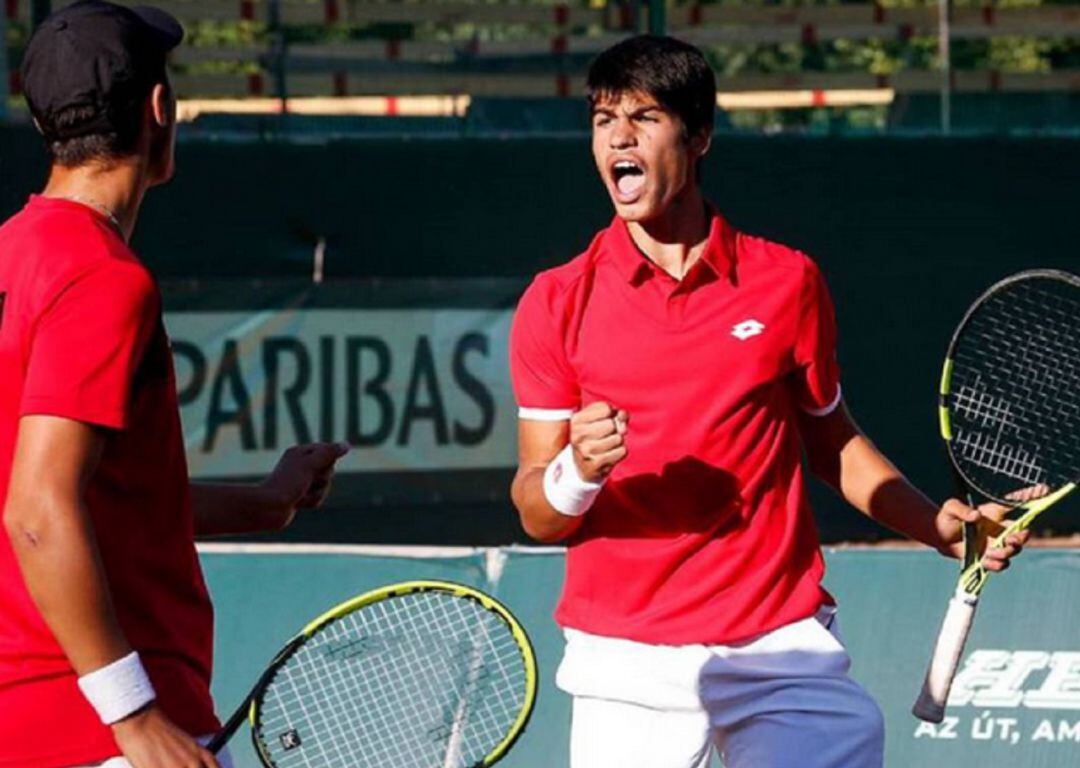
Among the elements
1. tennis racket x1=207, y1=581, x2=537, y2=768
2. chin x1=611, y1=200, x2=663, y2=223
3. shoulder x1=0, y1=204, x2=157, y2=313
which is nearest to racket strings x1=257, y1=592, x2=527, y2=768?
tennis racket x1=207, y1=581, x2=537, y2=768

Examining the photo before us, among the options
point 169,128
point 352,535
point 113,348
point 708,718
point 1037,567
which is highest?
point 169,128

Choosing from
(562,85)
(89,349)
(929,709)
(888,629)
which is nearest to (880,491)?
(929,709)

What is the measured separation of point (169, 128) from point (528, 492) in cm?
119

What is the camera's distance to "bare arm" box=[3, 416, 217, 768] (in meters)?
3.13

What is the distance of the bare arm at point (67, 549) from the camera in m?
3.13

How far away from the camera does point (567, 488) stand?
4.20 metres

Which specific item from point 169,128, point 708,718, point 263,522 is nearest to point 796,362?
point 708,718

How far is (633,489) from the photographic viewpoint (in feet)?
14.4

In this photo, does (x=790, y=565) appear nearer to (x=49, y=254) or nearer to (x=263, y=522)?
(x=263, y=522)

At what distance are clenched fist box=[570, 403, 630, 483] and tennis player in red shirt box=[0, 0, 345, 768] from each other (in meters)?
0.74

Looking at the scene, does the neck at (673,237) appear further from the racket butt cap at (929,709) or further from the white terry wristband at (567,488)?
the racket butt cap at (929,709)

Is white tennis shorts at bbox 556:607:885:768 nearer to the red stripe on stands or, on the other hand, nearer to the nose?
the nose

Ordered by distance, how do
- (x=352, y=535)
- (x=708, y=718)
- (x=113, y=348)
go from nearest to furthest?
(x=113, y=348) → (x=708, y=718) → (x=352, y=535)

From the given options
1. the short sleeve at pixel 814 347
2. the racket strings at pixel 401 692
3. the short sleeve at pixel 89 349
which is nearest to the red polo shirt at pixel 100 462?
the short sleeve at pixel 89 349
